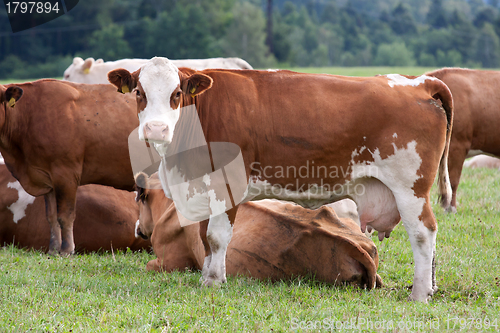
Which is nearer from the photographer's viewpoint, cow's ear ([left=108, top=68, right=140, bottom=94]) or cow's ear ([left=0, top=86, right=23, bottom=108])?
cow's ear ([left=108, top=68, right=140, bottom=94])

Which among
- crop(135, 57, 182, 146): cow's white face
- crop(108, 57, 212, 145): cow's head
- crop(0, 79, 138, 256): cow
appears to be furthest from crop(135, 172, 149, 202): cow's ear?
crop(135, 57, 182, 146): cow's white face

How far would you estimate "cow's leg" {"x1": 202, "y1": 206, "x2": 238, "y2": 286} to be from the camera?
484 cm

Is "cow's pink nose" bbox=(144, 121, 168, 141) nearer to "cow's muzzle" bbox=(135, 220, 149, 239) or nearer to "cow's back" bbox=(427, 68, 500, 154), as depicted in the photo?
"cow's muzzle" bbox=(135, 220, 149, 239)

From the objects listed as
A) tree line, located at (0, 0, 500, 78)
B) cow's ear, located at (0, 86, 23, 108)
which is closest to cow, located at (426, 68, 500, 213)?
cow's ear, located at (0, 86, 23, 108)

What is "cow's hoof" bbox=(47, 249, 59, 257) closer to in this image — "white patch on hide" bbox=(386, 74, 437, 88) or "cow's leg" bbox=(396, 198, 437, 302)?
"cow's leg" bbox=(396, 198, 437, 302)

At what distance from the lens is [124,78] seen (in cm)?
480

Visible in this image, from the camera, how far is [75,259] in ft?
20.0

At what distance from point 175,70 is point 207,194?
1.10 m

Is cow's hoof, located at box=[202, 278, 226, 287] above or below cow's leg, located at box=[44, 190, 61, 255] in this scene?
above

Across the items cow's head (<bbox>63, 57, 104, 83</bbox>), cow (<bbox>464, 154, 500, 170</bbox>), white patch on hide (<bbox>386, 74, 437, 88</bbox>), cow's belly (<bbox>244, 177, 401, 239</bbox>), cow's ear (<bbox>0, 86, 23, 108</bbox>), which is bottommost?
cow (<bbox>464, 154, 500, 170</bbox>)

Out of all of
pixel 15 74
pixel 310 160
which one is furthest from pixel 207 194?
pixel 15 74

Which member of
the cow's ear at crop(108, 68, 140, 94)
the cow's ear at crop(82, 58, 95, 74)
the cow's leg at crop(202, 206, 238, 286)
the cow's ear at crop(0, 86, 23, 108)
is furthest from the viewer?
the cow's ear at crop(82, 58, 95, 74)

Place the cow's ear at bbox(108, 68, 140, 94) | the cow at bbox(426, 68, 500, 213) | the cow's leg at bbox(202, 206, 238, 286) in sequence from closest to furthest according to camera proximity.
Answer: the cow's ear at bbox(108, 68, 140, 94) < the cow's leg at bbox(202, 206, 238, 286) < the cow at bbox(426, 68, 500, 213)

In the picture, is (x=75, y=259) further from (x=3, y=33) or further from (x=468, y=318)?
(x=3, y=33)
